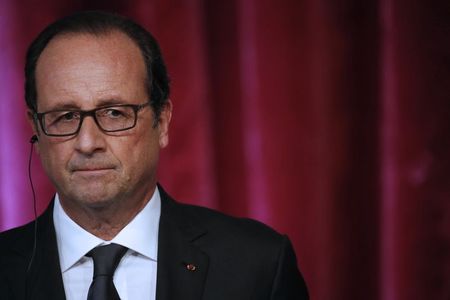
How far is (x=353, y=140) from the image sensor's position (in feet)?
5.92

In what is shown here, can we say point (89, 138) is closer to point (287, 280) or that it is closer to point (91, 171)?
A: point (91, 171)

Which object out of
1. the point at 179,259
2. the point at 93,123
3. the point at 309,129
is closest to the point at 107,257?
the point at 179,259

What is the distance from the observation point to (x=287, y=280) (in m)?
1.50

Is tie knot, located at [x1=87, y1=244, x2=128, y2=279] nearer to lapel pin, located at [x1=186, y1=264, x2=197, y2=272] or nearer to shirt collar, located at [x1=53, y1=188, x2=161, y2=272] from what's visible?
shirt collar, located at [x1=53, y1=188, x2=161, y2=272]

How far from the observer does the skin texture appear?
1.32 metres

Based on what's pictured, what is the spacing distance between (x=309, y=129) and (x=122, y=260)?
66 cm

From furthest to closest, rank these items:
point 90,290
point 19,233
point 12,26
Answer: point 12,26
point 19,233
point 90,290

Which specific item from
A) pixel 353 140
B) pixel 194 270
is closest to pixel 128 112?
pixel 194 270

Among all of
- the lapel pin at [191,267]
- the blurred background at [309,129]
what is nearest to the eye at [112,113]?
the lapel pin at [191,267]

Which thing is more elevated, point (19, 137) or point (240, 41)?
point (240, 41)

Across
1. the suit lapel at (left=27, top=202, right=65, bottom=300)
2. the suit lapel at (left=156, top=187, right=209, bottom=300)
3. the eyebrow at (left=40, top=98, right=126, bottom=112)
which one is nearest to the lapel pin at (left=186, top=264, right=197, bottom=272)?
the suit lapel at (left=156, top=187, right=209, bottom=300)

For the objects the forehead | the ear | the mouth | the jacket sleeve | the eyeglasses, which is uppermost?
the forehead

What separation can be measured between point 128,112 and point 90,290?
357 millimetres

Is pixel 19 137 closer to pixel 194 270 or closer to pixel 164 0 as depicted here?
pixel 164 0
